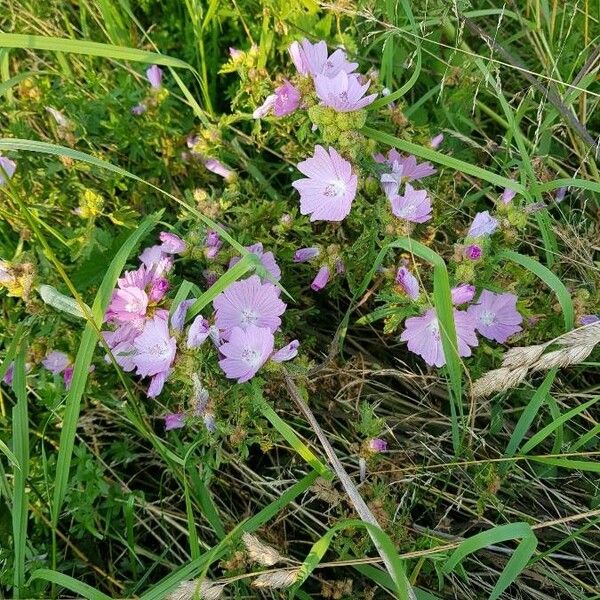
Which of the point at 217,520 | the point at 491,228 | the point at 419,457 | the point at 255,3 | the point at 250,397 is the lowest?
→ the point at 419,457

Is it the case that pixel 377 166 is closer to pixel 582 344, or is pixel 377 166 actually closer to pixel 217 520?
pixel 582 344

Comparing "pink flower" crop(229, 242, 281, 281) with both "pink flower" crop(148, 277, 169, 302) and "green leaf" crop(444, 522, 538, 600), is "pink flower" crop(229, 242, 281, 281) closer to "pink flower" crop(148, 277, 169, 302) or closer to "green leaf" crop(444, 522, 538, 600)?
"pink flower" crop(148, 277, 169, 302)

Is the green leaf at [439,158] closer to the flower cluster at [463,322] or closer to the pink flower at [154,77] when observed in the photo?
the flower cluster at [463,322]

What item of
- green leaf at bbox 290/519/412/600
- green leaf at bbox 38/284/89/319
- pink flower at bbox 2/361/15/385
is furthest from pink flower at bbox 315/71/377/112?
pink flower at bbox 2/361/15/385

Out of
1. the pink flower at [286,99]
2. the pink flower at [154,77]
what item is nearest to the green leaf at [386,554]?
the pink flower at [286,99]

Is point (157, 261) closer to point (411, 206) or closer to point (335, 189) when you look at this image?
point (335, 189)

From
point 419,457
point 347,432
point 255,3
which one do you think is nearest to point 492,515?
point 419,457

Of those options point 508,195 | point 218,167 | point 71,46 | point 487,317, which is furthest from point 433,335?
point 71,46
